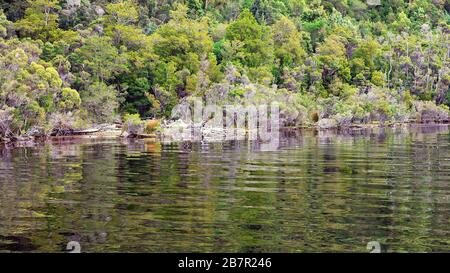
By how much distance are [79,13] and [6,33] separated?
15437 millimetres

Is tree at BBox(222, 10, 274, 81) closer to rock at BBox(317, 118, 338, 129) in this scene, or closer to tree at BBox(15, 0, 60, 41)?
rock at BBox(317, 118, 338, 129)

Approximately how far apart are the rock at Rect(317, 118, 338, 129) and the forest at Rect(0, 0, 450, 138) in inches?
6.2

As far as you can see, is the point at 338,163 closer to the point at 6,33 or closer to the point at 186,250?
the point at 186,250

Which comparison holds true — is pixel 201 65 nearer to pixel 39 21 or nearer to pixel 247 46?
pixel 247 46

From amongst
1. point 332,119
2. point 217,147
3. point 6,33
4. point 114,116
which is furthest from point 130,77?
point 217,147

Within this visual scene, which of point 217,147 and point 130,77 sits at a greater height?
point 130,77

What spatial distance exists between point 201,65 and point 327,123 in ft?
48.4

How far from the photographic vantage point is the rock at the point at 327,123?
255 feet

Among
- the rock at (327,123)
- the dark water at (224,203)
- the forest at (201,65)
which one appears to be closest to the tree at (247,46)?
the forest at (201,65)

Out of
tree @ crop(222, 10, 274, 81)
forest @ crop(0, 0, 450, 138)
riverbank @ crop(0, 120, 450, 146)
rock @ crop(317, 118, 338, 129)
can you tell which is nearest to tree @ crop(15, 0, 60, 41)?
forest @ crop(0, 0, 450, 138)

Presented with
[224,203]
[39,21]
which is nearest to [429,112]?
[39,21]

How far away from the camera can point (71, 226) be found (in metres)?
17.0

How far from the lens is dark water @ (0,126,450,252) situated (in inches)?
606

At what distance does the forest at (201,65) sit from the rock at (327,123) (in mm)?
156
